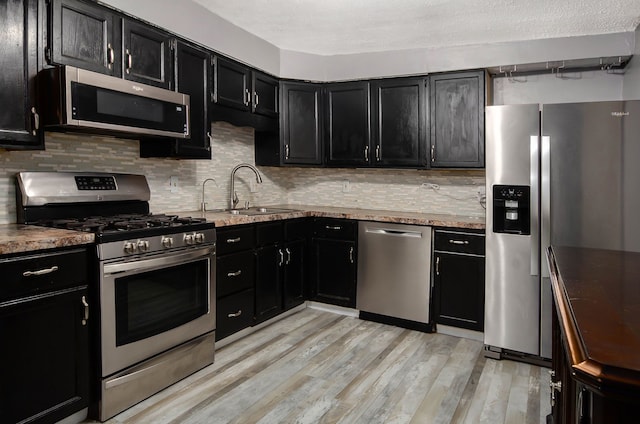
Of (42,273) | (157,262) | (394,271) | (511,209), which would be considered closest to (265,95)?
(394,271)

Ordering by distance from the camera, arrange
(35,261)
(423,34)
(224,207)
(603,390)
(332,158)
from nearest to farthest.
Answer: (603,390), (35,261), (423,34), (224,207), (332,158)

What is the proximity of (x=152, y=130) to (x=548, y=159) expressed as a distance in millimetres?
2519

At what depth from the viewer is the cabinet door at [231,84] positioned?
338 cm

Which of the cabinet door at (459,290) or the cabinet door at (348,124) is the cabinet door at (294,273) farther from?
the cabinet door at (459,290)

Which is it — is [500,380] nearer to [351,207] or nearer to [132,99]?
[351,207]

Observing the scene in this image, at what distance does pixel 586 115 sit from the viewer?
274 centimetres

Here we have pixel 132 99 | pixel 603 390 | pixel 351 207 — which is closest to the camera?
pixel 603 390

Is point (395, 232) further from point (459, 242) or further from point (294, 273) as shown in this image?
point (294, 273)

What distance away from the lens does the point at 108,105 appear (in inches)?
97.4

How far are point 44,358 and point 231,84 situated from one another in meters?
2.36

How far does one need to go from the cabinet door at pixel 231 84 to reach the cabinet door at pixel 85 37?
881mm

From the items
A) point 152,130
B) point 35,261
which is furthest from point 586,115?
point 35,261

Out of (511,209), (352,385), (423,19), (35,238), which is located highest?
(423,19)

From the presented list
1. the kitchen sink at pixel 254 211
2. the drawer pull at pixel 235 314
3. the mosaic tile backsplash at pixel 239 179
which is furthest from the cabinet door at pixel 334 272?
the drawer pull at pixel 235 314
